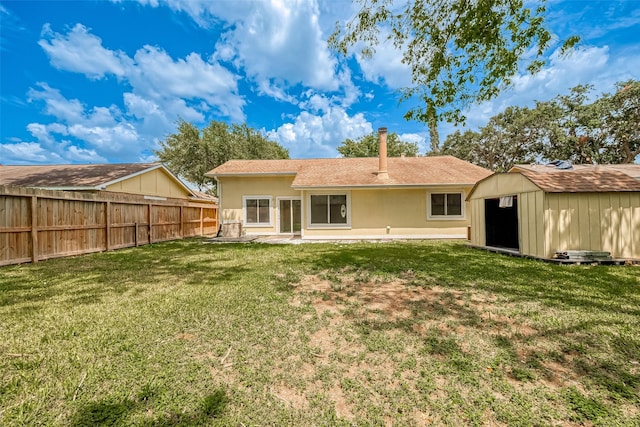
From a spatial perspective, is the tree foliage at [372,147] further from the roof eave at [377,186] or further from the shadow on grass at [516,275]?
the shadow on grass at [516,275]

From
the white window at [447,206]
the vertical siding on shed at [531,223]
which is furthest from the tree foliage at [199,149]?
the vertical siding on shed at [531,223]

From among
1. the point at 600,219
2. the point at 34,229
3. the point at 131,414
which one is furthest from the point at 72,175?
the point at 600,219

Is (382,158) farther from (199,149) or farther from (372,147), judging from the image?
(372,147)

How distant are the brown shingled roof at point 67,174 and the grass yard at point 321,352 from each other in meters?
8.57

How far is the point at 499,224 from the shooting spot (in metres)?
9.98

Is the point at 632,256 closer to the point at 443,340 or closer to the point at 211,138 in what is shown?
the point at 443,340

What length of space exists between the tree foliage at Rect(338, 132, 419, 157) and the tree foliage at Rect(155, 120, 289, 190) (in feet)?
45.1

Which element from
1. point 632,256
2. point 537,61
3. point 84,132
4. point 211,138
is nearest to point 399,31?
point 537,61

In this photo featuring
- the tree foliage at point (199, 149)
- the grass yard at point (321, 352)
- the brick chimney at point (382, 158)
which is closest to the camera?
the grass yard at point (321, 352)

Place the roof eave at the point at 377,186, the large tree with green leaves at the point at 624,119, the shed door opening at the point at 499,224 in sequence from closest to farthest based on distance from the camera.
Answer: the shed door opening at the point at 499,224
the roof eave at the point at 377,186
the large tree with green leaves at the point at 624,119

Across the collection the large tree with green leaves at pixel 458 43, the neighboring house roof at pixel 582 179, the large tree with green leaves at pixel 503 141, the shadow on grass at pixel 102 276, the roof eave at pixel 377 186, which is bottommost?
the shadow on grass at pixel 102 276

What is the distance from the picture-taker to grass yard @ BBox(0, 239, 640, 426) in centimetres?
189

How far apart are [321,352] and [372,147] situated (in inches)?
1271

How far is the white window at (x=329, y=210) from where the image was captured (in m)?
12.5
